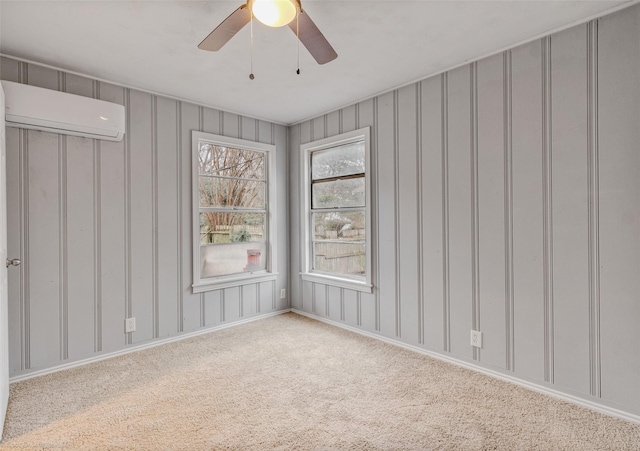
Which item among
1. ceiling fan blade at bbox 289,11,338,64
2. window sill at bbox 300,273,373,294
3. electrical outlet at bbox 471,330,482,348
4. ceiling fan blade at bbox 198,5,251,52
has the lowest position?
electrical outlet at bbox 471,330,482,348

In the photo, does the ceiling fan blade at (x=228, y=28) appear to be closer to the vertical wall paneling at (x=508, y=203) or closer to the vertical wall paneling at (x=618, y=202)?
the vertical wall paneling at (x=508, y=203)

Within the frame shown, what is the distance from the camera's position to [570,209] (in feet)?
7.39

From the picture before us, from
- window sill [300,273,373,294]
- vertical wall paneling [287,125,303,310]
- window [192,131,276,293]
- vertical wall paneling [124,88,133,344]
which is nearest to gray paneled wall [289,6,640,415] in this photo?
window sill [300,273,373,294]

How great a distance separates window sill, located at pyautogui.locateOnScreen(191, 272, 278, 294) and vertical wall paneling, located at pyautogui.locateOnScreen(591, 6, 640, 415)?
10.2ft

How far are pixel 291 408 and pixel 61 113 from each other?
2685mm

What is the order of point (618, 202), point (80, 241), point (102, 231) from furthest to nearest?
point (102, 231), point (80, 241), point (618, 202)

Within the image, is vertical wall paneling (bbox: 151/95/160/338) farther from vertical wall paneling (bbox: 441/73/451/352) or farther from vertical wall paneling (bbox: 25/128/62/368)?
vertical wall paneling (bbox: 441/73/451/352)

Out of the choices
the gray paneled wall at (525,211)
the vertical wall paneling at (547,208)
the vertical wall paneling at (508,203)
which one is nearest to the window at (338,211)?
the gray paneled wall at (525,211)

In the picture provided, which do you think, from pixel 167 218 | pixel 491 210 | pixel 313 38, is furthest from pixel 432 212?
→ pixel 167 218

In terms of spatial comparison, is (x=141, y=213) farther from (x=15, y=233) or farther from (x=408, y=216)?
(x=408, y=216)

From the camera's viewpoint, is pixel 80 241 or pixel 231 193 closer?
pixel 80 241

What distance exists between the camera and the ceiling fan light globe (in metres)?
1.46

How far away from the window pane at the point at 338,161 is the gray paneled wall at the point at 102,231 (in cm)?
108

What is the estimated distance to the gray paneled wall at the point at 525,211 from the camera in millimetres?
2082
